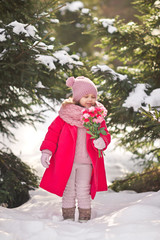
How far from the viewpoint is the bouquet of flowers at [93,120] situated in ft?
9.68

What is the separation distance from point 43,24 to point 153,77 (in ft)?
6.40

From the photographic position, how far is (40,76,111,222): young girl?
3.18m

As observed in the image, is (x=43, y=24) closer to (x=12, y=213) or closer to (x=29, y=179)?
(x=29, y=179)

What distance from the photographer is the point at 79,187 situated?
3.22 metres

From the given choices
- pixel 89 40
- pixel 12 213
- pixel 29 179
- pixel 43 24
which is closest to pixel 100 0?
pixel 89 40

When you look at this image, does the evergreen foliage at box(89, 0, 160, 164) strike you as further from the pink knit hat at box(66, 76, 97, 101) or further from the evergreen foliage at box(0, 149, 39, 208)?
the evergreen foliage at box(0, 149, 39, 208)

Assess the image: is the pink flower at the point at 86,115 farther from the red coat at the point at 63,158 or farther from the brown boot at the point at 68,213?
the brown boot at the point at 68,213

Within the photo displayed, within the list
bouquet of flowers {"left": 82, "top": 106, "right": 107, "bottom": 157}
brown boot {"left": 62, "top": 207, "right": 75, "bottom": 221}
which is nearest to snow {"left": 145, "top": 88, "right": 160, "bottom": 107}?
bouquet of flowers {"left": 82, "top": 106, "right": 107, "bottom": 157}

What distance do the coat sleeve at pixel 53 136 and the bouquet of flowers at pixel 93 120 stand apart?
43 cm

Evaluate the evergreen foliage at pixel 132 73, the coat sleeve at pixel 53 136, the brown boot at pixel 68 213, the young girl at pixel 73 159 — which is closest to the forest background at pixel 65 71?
the evergreen foliage at pixel 132 73

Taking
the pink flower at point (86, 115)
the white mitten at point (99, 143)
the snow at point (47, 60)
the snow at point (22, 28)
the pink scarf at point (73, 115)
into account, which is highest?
the snow at point (22, 28)

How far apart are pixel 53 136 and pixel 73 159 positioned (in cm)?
37

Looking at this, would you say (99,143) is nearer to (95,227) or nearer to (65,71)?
(95,227)

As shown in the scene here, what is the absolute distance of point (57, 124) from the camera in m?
3.35
